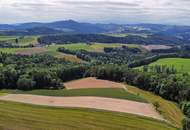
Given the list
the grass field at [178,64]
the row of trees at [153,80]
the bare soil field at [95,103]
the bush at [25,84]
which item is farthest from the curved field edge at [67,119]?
the grass field at [178,64]

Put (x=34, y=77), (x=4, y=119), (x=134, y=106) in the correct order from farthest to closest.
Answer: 1. (x=34, y=77)
2. (x=134, y=106)
3. (x=4, y=119)

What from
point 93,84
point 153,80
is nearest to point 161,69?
point 153,80

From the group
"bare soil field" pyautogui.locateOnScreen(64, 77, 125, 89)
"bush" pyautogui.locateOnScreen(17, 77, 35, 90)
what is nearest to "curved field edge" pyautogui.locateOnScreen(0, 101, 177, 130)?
"bush" pyautogui.locateOnScreen(17, 77, 35, 90)

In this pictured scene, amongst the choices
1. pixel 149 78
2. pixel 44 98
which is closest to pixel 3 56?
pixel 149 78

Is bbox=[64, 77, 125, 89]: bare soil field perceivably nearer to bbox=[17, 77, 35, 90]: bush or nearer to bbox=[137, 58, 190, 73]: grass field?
bbox=[17, 77, 35, 90]: bush

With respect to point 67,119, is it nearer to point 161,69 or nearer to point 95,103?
point 95,103

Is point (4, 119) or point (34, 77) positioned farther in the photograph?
point (34, 77)

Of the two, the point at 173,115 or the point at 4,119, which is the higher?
the point at 4,119

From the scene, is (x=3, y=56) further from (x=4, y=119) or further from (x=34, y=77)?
(x=4, y=119)

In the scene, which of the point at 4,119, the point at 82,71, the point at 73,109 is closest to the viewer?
the point at 4,119
